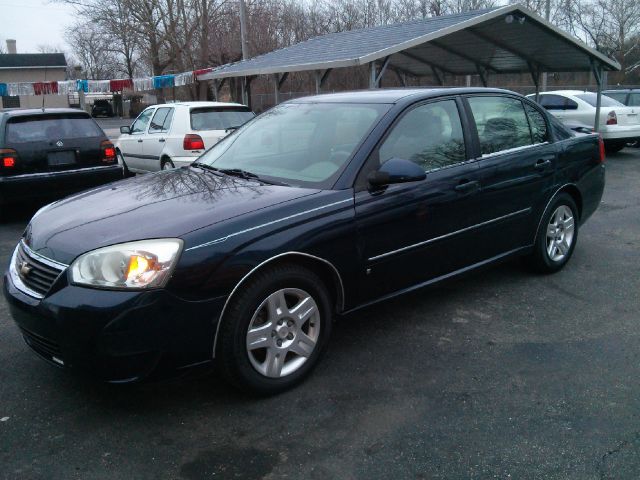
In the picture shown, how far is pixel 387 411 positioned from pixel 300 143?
1924mm

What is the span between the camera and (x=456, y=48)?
45.6ft

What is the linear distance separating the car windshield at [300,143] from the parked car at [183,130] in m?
5.02

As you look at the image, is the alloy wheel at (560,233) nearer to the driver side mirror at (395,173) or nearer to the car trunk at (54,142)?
the driver side mirror at (395,173)

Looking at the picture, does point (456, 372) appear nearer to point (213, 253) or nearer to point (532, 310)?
point (532, 310)

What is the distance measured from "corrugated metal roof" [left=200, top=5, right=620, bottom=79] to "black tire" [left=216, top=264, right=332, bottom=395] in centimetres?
799

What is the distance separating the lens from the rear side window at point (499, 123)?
4461 mm

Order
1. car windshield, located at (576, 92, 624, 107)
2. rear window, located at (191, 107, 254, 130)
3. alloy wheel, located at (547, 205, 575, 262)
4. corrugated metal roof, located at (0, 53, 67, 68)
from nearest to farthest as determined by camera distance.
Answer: alloy wheel, located at (547, 205, 575, 262)
rear window, located at (191, 107, 254, 130)
car windshield, located at (576, 92, 624, 107)
corrugated metal roof, located at (0, 53, 67, 68)

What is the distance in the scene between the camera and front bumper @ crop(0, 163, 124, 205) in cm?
755

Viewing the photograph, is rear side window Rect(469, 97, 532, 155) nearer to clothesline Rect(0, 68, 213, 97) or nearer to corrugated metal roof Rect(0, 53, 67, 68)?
clothesline Rect(0, 68, 213, 97)

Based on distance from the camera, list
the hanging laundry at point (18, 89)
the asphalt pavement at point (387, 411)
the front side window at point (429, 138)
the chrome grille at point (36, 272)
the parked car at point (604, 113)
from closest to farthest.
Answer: the asphalt pavement at point (387, 411)
the chrome grille at point (36, 272)
the front side window at point (429, 138)
the parked car at point (604, 113)
the hanging laundry at point (18, 89)

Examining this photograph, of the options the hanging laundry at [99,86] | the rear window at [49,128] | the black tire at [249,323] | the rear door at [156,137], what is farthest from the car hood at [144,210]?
the hanging laundry at [99,86]

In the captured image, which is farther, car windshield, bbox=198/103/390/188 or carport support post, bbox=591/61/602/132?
carport support post, bbox=591/61/602/132

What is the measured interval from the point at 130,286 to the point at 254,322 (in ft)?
2.25

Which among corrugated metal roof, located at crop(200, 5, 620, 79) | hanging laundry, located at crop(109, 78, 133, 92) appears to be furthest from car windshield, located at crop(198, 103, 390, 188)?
hanging laundry, located at crop(109, 78, 133, 92)
